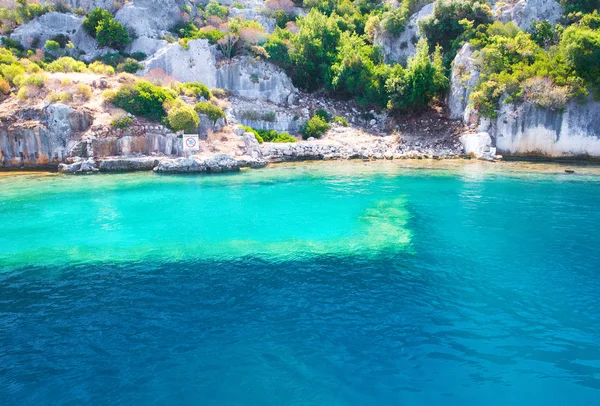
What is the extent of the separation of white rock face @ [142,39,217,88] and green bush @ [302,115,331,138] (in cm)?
1230

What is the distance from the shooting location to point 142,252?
13.6 m

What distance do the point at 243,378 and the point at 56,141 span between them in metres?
31.7

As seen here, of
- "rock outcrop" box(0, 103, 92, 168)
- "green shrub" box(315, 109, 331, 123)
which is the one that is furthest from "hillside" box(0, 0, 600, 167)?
"green shrub" box(315, 109, 331, 123)

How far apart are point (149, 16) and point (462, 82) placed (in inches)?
1583

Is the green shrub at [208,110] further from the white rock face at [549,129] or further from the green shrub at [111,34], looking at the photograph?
the white rock face at [549,129]

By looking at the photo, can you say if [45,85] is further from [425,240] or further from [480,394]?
[480,394]

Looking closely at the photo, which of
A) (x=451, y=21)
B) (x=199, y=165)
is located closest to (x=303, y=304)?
(x=199, y=165)

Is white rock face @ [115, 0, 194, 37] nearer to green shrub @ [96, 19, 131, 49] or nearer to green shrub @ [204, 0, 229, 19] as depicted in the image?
green shrub @ [96, 19, 131, 49]

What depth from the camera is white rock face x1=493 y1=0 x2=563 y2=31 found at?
39125 mm

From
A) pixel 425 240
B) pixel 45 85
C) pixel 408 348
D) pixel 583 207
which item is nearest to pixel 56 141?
pixel 45 85

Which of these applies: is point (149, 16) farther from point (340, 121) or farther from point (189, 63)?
point (340, 121)

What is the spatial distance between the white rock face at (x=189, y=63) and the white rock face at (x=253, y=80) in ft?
4.06

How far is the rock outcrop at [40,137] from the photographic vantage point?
31125 millimetres

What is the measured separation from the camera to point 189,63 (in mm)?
44594
